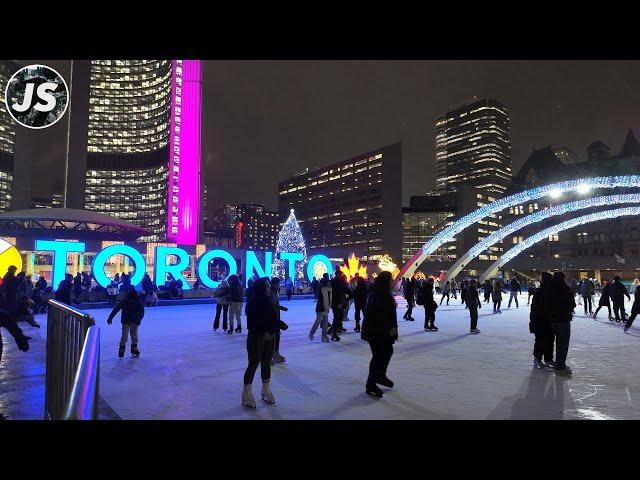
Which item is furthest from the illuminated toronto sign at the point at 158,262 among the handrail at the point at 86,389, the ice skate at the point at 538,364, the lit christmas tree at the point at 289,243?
the handrail at the point at 86,389

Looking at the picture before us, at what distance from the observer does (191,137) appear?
70.9 meters

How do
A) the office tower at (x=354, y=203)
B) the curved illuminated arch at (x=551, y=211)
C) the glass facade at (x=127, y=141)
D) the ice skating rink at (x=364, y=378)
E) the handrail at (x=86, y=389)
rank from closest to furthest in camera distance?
the handrail at (x=86, y=389) < the ice skating rink at (x=364, y=378) < the curved illuminated arch at (x=551, y=211) < the office tower at (x=354, y=203) < the glass facade at (x=127, y=141)

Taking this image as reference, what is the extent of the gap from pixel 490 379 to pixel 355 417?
288cm

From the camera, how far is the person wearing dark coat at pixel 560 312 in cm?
723

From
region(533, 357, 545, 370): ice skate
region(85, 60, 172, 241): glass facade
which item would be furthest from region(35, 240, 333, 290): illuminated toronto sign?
region(85, 60, 172, 241): glass facade

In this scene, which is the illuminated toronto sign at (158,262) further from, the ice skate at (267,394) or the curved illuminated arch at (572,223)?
the curved illuminated arch at (572,223)

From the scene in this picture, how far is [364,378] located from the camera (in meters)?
6.85

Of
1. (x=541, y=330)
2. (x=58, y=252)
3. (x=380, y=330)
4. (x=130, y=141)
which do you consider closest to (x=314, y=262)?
(x=58, y=252)

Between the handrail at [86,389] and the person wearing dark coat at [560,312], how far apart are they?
6693mm
